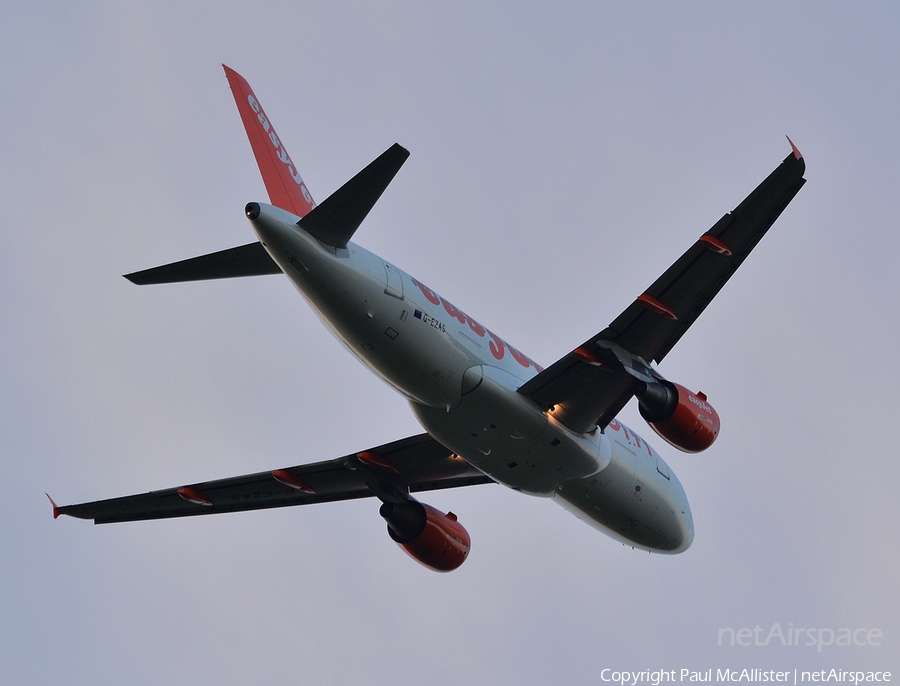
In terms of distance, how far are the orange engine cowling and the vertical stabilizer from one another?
8.43m

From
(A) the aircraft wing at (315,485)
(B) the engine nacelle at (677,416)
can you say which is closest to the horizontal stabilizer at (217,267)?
(A) the aircraft wing at (315,485)

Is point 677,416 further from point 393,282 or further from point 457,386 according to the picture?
point 393,282

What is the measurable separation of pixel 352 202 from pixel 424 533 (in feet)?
36.0

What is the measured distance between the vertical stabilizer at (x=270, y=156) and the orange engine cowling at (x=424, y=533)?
843 cm

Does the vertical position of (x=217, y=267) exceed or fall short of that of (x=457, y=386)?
it falls short

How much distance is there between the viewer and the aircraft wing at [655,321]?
69.8 ft

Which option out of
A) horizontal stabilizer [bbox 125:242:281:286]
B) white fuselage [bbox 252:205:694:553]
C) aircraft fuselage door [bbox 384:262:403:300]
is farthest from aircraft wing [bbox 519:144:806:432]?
horizontal stabilizer [bbox 125:242:281:286]

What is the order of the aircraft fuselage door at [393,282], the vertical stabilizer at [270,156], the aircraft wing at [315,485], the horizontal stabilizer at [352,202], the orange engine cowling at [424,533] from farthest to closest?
the orange engine cowling at [424,533] < the aircraft wing at [315,485] < the vertical stabilizer at [270,156] < the aircraft fuselage door at [393,282] < the horizontal stabilizer at [352,202]

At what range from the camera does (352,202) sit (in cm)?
1989

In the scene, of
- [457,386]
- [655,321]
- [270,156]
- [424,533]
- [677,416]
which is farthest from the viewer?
[424,533]

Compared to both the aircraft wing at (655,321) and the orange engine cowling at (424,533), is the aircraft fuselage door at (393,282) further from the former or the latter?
the orange engine cowling at (424,533)

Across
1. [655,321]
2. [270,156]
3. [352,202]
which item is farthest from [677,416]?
[270,156]

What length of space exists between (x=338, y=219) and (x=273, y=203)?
3044 mm

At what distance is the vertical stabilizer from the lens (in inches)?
904
